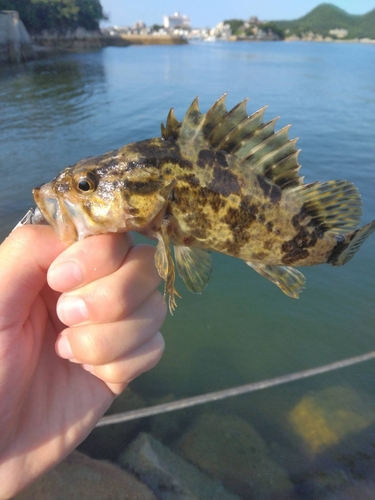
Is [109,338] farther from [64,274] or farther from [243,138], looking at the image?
[243,138]

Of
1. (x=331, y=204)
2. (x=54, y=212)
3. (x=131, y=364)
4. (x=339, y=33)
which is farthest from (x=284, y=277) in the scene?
(x=339, y=33)

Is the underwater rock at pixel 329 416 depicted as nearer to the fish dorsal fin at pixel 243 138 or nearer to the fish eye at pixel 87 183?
the fish dorsal fin at pixel 243 138

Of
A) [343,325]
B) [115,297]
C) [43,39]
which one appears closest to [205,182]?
[115,297]

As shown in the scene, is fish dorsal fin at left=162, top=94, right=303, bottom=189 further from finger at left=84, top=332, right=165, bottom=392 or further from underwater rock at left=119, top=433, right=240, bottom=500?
underwater rock at left=119, top=433, right=240, bottom=500

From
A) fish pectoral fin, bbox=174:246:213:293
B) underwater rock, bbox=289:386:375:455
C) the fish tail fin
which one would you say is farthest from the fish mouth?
underwater rock, bbox=289:386:375:455

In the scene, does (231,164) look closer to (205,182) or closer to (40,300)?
(205,182)
